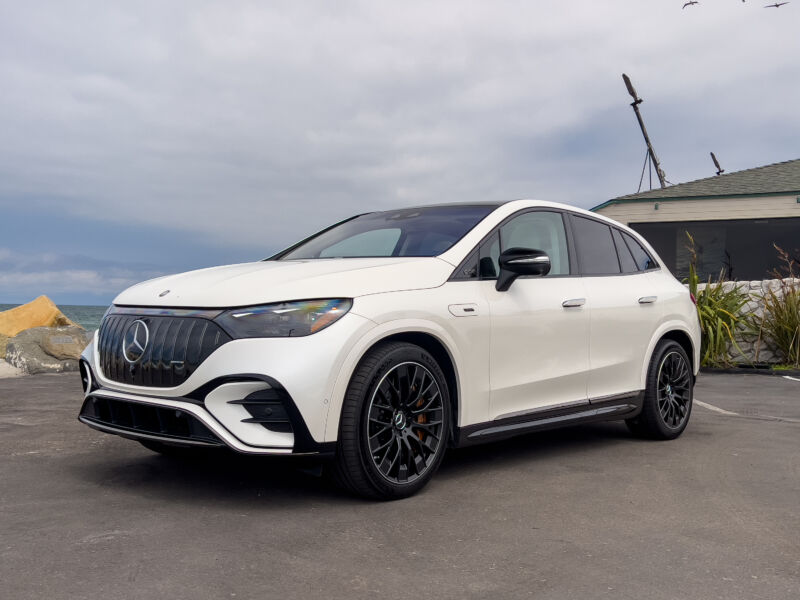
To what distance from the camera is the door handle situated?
5488mm

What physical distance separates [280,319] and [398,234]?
161 centimetres

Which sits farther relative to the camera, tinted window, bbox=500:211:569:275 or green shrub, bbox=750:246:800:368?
green shrub, bbox=750:246:800:368

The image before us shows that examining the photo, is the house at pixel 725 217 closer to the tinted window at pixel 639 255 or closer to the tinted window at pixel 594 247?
the tinted window at pixel 639 255

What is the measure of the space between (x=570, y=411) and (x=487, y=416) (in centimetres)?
91

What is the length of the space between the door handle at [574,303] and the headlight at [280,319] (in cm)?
→ 191

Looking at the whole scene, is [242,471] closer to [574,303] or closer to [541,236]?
[574,303]

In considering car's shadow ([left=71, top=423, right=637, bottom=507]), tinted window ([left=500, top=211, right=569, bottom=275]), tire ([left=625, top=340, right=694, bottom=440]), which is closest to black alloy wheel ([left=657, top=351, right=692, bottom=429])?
tire ([left=625, top=340, right=694, bottom=440])

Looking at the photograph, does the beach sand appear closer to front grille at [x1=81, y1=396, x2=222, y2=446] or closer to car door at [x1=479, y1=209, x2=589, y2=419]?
front grille at [x1=81, y1=396, x2=222, y2=446]

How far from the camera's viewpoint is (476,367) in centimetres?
480

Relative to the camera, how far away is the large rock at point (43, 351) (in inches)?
475

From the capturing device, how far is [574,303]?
219 inches

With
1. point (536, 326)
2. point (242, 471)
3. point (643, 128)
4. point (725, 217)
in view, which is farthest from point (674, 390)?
point (643, 128)

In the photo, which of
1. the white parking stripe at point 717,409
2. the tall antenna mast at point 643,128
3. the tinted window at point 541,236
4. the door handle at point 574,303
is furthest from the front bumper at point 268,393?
the tall antenna mast at point 643,128

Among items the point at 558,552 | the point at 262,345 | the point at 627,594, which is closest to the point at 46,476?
the point at 262,345
